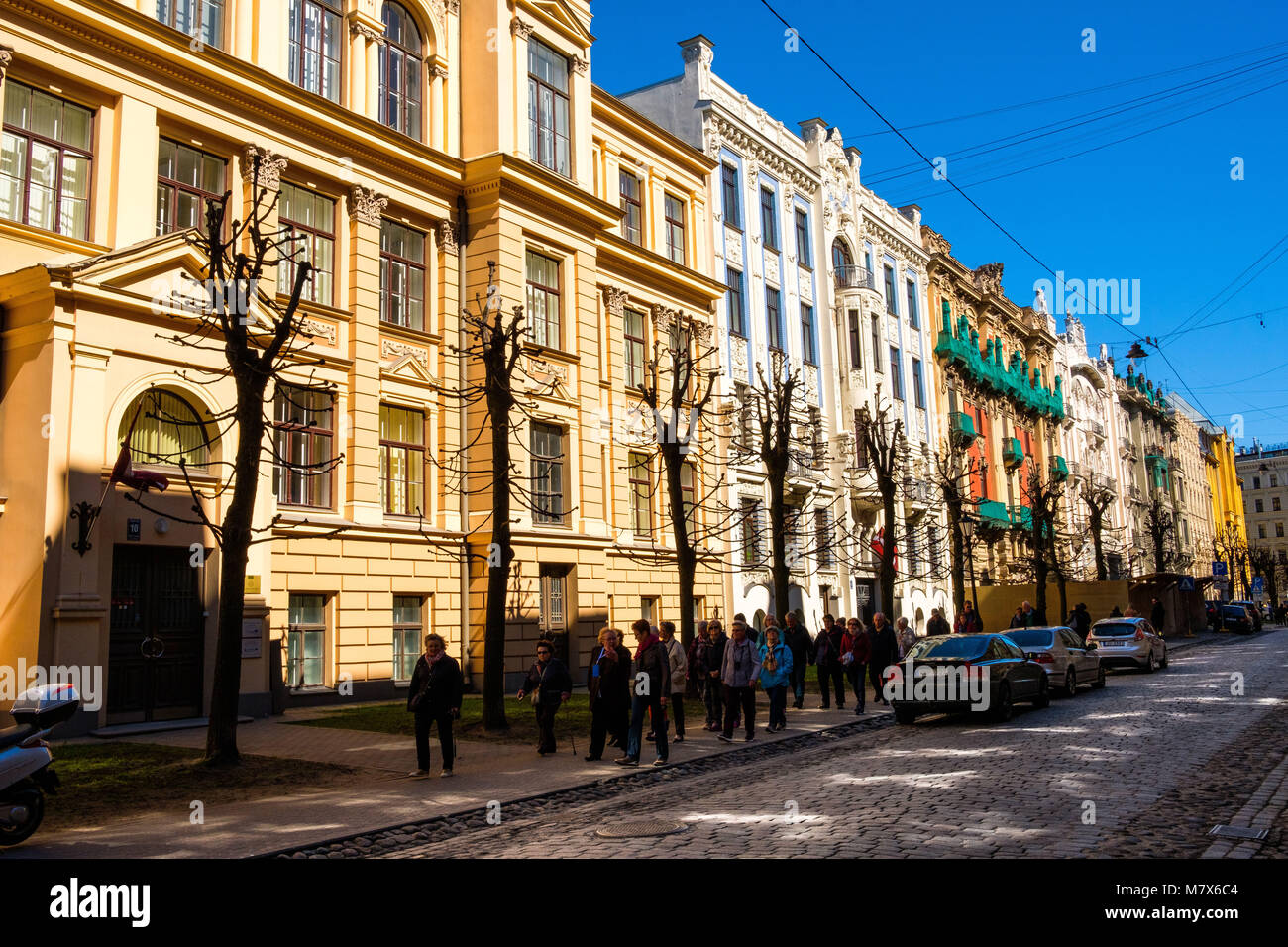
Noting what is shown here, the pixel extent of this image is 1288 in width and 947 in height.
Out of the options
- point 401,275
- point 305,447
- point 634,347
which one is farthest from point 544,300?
point 305,447

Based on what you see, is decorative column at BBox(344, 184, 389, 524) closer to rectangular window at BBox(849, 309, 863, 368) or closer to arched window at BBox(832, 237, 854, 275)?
arched window at BBox(832, 237, 854, 275)

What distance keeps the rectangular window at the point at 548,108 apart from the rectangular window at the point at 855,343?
1907 cm

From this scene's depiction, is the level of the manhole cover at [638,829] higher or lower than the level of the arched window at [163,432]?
lower

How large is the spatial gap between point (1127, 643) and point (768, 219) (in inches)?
823

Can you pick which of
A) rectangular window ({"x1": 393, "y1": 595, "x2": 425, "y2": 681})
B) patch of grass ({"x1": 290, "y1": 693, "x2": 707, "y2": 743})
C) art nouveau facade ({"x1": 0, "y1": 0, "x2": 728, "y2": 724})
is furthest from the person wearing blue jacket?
rectangular window ({"x1": 393, "y1": 595, "x2": 425, "y2": 681})

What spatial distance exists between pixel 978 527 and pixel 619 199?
1216 inches

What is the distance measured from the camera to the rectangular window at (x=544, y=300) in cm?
2834

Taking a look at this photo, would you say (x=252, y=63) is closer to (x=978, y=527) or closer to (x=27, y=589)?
(x=27, y=589)

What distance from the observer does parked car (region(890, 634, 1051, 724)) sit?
17734 millimetres

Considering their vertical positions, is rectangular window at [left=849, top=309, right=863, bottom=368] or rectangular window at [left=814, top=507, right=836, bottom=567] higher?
rectangular window at [left=849, top=309, right=863, bottom=368]

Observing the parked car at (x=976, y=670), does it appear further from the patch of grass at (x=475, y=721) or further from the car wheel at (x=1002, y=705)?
the patch of grass at (x=475, y=721)

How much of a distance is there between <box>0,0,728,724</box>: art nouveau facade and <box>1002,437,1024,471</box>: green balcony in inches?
1305

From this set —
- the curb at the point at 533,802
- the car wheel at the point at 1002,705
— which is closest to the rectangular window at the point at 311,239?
the curb at the point at 533,802

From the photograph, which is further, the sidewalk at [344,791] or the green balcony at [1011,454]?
the green balcony at [1011,454]
